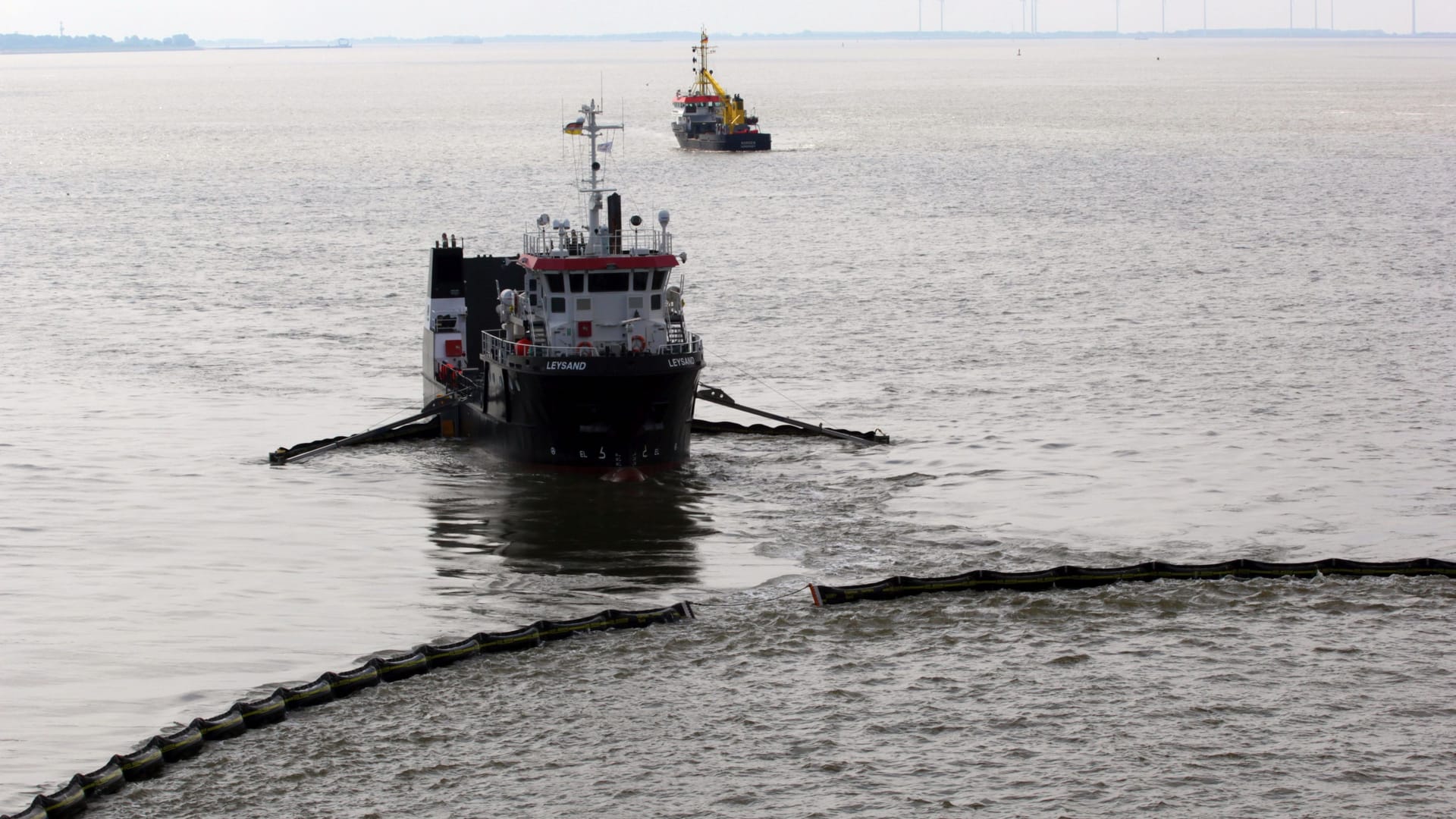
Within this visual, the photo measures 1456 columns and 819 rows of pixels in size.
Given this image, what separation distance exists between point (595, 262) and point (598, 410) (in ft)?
13.2

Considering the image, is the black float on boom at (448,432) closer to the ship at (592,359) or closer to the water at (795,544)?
the water at (795,544)

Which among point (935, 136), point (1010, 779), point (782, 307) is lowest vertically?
point (1010, 779)

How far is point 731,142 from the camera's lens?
167m

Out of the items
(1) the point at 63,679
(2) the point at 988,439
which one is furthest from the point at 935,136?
(1) the point at 63,679

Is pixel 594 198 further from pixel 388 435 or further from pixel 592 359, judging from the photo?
pixel 388 435

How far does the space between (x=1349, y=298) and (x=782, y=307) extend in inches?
947

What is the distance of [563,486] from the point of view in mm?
43719

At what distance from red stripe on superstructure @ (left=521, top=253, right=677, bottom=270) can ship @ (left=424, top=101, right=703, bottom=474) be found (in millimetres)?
20

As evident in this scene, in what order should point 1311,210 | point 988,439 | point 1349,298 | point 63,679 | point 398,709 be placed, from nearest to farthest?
point 398,709
point 63,679
point 988,439
point 1349,298
point 1311,210

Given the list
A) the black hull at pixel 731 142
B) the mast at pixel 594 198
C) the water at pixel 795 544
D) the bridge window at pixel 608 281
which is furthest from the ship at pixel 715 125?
the bridge window at pixel 608 281

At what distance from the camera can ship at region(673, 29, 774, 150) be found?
167875 mm

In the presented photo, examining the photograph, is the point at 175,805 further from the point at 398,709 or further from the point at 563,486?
the point at 563,486

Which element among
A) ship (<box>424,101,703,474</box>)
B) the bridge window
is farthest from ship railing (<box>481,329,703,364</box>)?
the bridge window

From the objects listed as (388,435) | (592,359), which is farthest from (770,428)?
(388,435)
